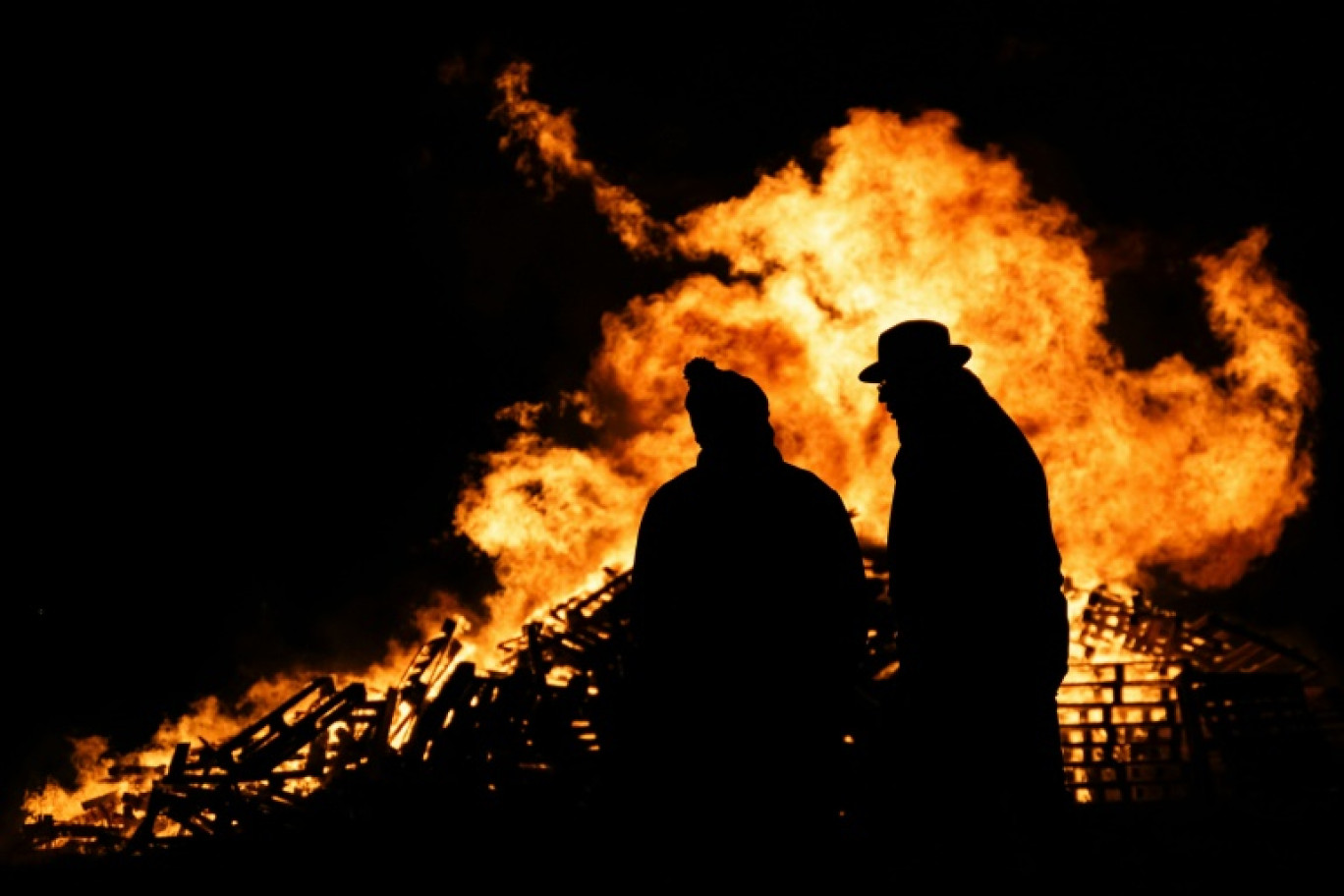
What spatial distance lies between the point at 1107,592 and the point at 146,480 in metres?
19.6

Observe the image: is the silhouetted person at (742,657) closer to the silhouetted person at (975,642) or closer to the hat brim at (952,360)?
the silhouetted person at (975,642)

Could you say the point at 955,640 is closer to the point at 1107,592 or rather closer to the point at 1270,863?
the point at 1270,863

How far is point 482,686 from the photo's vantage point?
8.81 metres

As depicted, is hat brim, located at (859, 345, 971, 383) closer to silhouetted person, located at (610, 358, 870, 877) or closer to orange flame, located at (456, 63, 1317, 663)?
silhouetted person, located at (610, 358, 870, 877)

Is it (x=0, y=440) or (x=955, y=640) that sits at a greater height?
(x=0, y=440)

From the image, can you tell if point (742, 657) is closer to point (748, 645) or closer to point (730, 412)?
point (748, 645)

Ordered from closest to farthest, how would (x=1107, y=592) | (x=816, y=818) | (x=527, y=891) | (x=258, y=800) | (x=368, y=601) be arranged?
(x=816, y=818) < (x=527, y=891) < (x=258, y=800) < (x=1107, y=592) < (x=368, y=601)

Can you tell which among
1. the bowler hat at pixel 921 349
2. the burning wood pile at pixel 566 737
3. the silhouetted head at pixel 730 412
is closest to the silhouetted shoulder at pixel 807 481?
the silhouetted head at pixel 730 412

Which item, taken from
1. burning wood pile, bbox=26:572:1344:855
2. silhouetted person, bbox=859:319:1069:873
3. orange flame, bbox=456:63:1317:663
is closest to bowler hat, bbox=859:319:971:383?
silhouetted person, bbox=859:319:1069:873

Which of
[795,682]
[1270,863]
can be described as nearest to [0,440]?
[795,682]

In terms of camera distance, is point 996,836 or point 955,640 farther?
point 955,640

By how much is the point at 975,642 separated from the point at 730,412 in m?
1.43

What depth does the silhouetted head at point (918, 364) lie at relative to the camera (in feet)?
11.1

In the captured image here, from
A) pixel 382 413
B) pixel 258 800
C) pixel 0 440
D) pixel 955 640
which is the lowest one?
pixel 258 800
